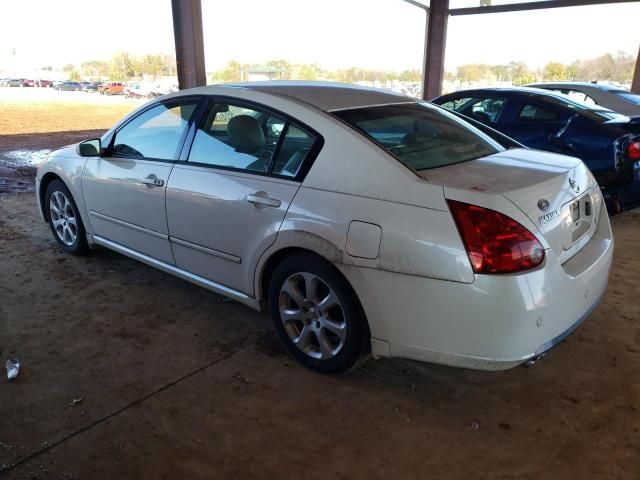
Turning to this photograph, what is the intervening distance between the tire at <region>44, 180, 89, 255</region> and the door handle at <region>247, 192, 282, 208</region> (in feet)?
7.39

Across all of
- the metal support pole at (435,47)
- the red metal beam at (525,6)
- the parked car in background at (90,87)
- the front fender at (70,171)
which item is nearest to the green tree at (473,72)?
the metal support pole at (435,47)

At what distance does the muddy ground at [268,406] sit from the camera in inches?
86.0

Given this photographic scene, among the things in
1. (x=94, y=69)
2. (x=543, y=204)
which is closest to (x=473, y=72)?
(x=543, y=204)

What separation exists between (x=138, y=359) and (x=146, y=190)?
1.14m

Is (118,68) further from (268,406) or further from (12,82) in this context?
(268,406)

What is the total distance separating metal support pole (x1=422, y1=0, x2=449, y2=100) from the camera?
1691 centimetres

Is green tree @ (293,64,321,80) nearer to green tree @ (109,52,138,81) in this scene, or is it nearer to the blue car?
green tree @ (109,52,138,81)

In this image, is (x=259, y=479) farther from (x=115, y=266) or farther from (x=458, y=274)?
(x=115, y=266)

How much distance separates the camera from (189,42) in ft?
30.3

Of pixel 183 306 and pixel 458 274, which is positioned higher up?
pixel 458 274

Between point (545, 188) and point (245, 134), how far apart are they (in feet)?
5.51

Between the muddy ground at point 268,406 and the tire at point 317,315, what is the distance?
0.45ft

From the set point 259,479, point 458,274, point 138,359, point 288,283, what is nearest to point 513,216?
point 458,274

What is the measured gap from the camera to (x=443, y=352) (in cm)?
231
